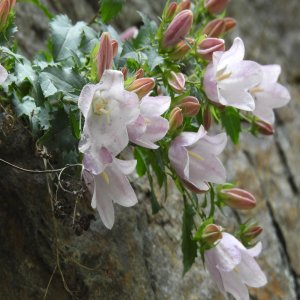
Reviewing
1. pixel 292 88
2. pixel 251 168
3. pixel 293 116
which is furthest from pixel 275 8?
pixel 251 168

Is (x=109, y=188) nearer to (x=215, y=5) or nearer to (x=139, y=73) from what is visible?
(x=139, y=73)

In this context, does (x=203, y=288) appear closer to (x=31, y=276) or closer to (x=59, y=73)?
(x=31, y=276)

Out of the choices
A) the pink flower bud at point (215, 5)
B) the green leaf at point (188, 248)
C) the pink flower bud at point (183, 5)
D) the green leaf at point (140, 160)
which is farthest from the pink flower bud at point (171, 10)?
the green leaf at point (188, 248)

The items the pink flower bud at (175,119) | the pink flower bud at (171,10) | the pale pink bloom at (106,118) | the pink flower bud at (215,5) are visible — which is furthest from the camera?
the pink flower bud at (215,5)

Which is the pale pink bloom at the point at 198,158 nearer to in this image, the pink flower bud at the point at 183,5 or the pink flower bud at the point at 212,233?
the pink flower bud at the point at 212,233

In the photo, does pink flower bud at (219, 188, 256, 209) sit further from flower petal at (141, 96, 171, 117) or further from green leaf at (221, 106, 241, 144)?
flower petal at (141, 96, 171, 117)

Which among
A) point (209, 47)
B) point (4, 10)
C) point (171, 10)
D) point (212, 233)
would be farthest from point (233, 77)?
point (4, 10)
